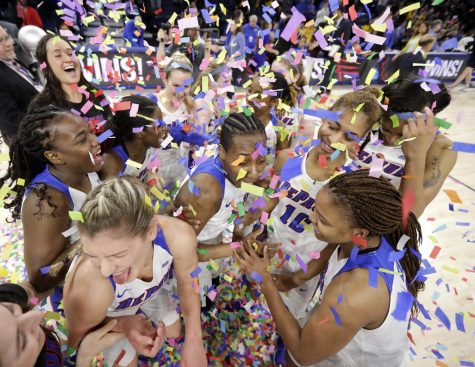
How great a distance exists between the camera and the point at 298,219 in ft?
6.01

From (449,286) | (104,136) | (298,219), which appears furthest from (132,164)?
(449,286)

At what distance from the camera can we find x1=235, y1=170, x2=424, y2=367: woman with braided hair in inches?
42.3

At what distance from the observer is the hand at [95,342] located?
125cm

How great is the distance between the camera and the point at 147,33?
9.16 m

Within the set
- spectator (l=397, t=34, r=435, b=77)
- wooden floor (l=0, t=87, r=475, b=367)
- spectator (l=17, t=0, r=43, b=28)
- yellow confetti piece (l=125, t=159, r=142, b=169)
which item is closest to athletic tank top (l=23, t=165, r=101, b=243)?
yellow confetti piece (l=125, t=159, r=142, b=169)

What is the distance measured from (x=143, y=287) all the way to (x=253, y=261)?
0.50 meters

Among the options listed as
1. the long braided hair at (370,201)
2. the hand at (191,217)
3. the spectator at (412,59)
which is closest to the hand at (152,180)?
the hand at (191,217)

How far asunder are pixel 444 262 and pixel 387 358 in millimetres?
1992

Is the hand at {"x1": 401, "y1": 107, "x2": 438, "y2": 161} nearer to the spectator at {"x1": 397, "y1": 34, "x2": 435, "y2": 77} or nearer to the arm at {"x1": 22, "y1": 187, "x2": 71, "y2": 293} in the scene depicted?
the arm at {"x1": 22, "y1": 187, "x2": 71, "y2": 293}

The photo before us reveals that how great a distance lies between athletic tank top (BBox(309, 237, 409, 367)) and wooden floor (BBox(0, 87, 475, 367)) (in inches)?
34.6

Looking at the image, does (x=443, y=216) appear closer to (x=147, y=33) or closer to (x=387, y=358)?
(x=387, y=358)

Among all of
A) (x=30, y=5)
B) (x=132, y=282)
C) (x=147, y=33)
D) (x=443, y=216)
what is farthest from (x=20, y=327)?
(x=147, y=33)

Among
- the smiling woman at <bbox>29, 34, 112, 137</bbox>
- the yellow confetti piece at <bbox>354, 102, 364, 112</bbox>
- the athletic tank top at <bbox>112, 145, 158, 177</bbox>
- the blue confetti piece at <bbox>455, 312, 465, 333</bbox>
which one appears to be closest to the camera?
the yellow confetti piece at <bbox>354, 102, 364, 112</bbox>

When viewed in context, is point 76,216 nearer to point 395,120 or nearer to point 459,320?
point 395,120
